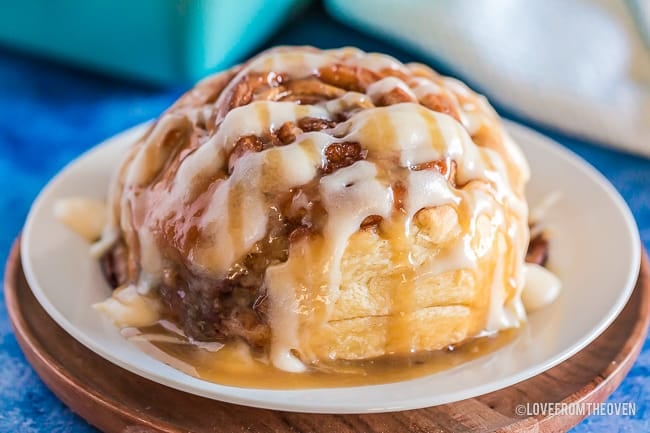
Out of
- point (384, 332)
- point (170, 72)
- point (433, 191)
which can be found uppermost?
point (433, 191)

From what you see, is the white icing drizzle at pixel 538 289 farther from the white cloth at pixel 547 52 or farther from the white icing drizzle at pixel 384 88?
the white cloth at pixel 547 52

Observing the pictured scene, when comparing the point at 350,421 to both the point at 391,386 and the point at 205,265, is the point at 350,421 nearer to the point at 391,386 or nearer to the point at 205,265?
the point at 391,386

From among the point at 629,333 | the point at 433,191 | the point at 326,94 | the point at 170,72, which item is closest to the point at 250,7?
the point at 170,72

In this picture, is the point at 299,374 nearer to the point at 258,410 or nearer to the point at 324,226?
the point at 258,410

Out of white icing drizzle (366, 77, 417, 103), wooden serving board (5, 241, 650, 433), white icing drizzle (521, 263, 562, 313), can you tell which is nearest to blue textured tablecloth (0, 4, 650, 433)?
wooden serving board (5, 241, 650, 433)

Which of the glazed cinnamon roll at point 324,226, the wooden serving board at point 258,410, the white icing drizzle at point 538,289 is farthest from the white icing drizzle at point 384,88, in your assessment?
the wooden serving board at point 258,410

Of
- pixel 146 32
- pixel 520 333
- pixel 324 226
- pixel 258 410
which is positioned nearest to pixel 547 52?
pixel 146 32
